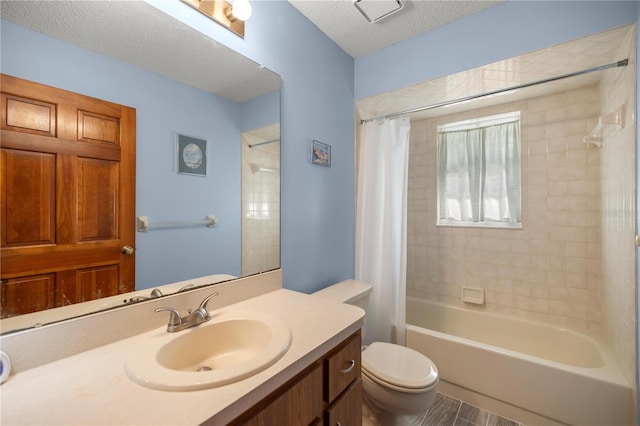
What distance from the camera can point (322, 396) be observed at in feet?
2.82

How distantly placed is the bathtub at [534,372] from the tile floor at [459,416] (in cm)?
8

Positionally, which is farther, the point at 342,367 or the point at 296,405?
the point at 342,367

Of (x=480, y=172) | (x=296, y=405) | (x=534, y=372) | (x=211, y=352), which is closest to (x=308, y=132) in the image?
(x=211, y=352)

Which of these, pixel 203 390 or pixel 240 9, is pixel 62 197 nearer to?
pixel 203 390

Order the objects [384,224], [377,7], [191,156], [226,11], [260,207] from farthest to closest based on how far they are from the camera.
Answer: [384,224] → [377,7] → [260,207] → [226,11] → [191,156]

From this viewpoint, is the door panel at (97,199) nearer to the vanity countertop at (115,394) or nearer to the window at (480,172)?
the vanity countertop at (115,394)

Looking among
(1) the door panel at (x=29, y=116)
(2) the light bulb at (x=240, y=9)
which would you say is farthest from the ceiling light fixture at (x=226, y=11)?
(1) the door panel at (x=29, y=116)

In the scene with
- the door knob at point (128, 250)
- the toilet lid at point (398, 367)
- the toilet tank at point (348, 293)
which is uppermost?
the door knob at point (128, 250)

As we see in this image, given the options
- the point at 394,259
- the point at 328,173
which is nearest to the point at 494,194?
the point at 394,259

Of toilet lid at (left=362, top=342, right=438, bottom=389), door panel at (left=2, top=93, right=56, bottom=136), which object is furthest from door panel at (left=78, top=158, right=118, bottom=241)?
toilet lid at (left=362, top=342, right=438, bottom=389)

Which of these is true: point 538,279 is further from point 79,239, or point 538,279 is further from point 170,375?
point 79,239

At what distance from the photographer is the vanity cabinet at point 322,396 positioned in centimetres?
67

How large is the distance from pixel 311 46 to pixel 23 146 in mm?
1504

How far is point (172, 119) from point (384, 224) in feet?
5.03
